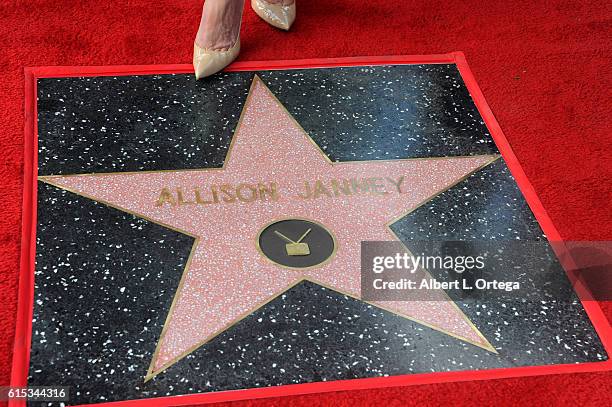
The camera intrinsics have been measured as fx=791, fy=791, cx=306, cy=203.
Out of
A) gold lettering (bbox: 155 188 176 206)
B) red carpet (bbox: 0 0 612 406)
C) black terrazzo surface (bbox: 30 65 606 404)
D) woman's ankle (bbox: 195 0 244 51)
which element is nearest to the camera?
black terrazzo surface (bbox: 30 65 606 404)

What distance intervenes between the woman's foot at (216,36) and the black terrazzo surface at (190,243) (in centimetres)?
4

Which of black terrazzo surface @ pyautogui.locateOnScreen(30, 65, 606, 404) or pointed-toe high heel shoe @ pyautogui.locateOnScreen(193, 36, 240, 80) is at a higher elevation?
pointed-toe high heel shoe @ pyautogui.locateOnScreen(193, 36, 240, 80)

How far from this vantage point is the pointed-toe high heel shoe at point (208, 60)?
1.84 metres

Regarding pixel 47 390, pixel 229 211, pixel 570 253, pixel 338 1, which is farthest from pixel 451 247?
pixel 338 1

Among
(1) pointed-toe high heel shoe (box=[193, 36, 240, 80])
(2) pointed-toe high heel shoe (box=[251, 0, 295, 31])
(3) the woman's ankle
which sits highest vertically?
(2) pointed-toe high heel shoe (box=[251, 0, 295, 31])

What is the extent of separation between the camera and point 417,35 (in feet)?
6.74

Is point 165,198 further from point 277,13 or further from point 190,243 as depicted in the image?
point 277,13

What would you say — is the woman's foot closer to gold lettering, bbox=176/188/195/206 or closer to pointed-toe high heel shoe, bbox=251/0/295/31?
pointed-toe high heel shoe, bbox=251/0/295/31

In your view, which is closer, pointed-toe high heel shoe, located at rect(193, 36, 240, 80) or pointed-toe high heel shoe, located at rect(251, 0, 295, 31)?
pointed-toe high heel shoe, located at rect(193, 36, 240, 80)

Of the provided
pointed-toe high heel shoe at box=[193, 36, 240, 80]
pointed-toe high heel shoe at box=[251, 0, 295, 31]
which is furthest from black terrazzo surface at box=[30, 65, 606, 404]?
pointed-toe high heel shoe at box=[251, 0, 295, 31]

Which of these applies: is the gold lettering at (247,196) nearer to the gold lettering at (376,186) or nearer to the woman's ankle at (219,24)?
the gold lettering at (376,186)

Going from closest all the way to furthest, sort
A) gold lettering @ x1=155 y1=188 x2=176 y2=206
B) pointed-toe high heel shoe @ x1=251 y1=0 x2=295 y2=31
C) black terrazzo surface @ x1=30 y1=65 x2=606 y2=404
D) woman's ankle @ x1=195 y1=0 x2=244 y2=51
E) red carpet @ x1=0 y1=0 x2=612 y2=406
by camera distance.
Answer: black terrazzo surface @ x1=30 y1=65 x2=606 y2=404, gold lettering @ x1=155 y1=188 x2=176 y2=206, red carpet @ x1=0 y1=0 x2=612 y2=406, woman's ankle @ x1=195 y1=0 x2=244 y2=51, pointed-toe high heel shoe @ x1=251 y1=0 x2=295 y2=31

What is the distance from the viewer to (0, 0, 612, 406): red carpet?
5.39ft

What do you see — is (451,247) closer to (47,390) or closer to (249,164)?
(249,164)
